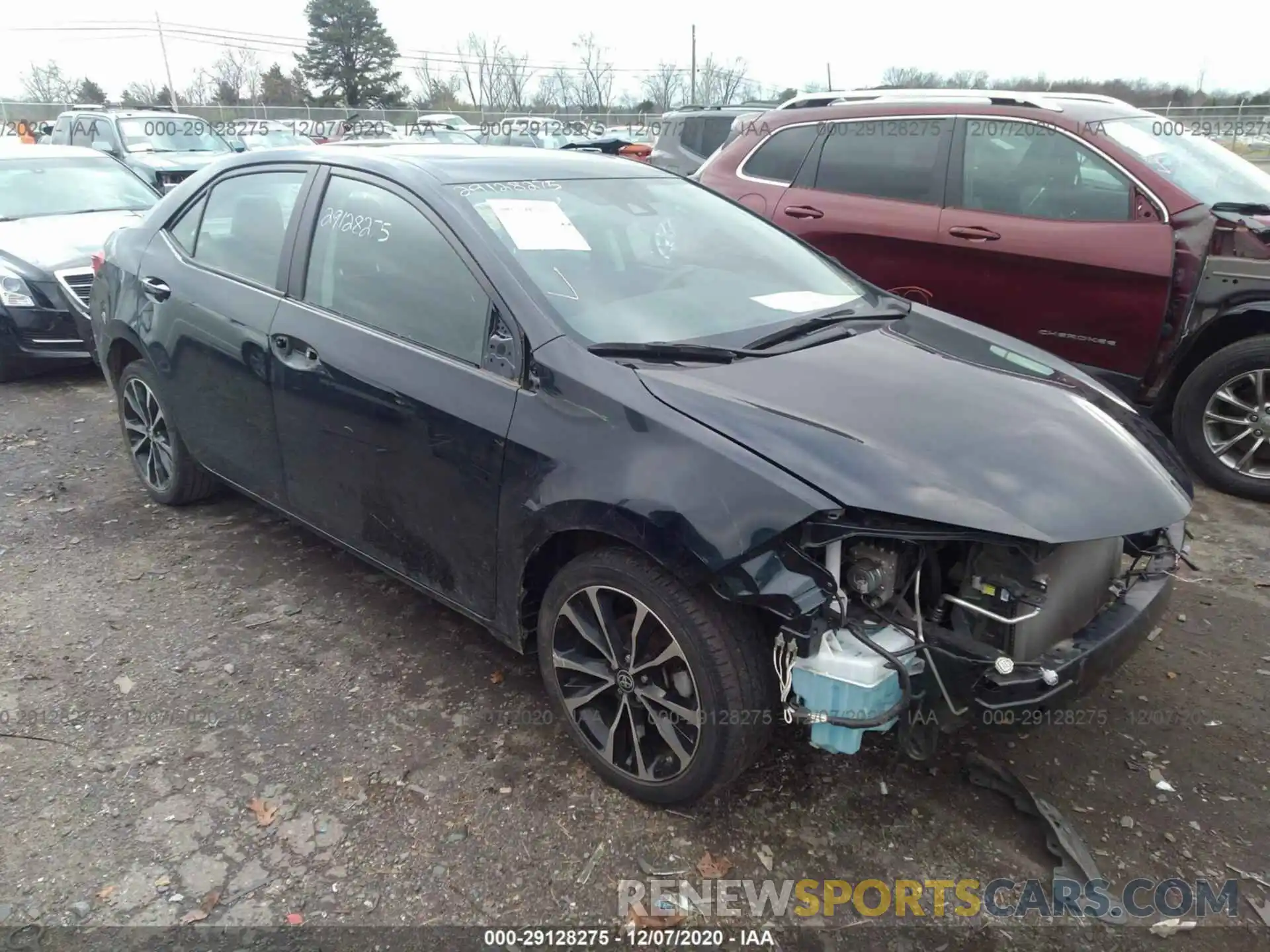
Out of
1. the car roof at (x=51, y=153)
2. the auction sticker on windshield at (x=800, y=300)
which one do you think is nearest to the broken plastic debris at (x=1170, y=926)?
the auction sticker on windshield at (x=800, y=300)

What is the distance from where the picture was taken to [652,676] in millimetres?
2420

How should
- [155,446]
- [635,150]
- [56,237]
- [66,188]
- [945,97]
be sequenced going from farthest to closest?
[635,150] → [66,188] → [56,237] → [945,97] → [155,446]

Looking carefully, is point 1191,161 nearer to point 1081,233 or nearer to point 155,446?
point 1081,233

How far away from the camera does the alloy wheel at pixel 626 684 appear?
2.36 metres

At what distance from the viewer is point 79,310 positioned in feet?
21.1

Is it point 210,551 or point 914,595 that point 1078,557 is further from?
point 210,551

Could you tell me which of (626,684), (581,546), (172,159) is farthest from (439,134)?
(626,684)

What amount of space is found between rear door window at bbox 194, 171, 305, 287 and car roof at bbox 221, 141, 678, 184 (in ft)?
0.31

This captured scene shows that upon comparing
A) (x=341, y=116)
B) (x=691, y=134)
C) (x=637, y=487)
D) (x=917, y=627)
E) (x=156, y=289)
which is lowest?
(x=917, y=627)

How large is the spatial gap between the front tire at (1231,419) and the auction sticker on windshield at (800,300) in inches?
91.6

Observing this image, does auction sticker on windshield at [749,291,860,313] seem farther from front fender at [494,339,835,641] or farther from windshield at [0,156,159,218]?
windshield at [0,156,159,218]

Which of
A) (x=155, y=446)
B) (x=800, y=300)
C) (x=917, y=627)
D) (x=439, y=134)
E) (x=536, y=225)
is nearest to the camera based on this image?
(x=917, y=627)

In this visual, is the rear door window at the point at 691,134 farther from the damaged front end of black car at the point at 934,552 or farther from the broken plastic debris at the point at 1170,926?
the broken plastic debris at the point at 1170,926

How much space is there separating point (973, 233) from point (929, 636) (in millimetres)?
3414
